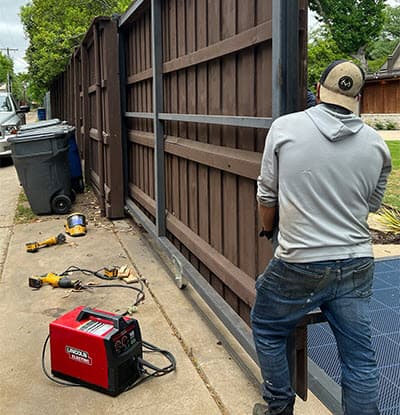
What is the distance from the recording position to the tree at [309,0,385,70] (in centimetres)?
3697

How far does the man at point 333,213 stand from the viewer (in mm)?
2154

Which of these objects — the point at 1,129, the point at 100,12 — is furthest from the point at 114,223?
the point at 100,12

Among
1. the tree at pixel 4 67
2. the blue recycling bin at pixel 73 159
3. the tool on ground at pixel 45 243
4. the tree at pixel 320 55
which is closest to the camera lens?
the tool on ground at pixel 45 243

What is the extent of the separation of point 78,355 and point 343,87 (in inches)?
78.5

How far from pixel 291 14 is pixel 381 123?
2936 cm

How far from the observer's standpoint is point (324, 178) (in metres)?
2.15

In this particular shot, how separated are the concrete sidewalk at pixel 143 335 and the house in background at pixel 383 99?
25.6 m

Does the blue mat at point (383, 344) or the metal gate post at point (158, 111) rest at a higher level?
the metal gate post at point (158, 111)

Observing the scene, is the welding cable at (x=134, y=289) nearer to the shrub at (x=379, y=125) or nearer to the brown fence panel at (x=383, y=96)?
the shrub at (x=379, y=125)

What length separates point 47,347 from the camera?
11.9 feet

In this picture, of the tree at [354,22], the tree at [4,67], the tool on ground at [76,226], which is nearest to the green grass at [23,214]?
the tool on ground at [76,226]

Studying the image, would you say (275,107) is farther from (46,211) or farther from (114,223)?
(46,211)

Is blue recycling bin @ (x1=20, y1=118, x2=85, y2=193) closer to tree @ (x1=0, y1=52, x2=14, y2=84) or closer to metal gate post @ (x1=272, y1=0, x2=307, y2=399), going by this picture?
metal gate post @ (x1=272, y1=0, x2=307, y2=399)

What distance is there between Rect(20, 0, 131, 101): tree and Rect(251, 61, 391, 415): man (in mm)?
13833
